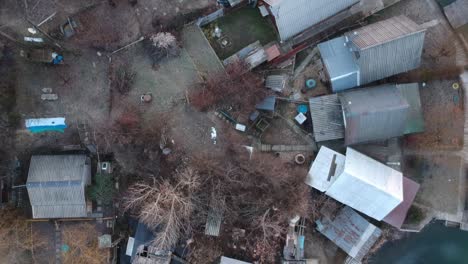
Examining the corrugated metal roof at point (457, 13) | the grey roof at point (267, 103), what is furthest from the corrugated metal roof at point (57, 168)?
the corrugated metal roof at point (457, 13)

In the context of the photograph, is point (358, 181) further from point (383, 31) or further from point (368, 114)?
point (383, 31)

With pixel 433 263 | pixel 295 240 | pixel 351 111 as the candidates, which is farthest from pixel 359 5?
pixel 433 263

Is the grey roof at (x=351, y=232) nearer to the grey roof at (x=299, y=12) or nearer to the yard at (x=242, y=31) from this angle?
the grey roof at (x=299, y=12)

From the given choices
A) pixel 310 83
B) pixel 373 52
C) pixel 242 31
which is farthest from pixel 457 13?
pixel 242 31

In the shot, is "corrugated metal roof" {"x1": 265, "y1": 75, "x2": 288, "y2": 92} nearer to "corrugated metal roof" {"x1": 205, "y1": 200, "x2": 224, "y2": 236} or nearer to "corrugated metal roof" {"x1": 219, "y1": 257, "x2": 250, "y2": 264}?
"corrugated metal roof" {"x1": 205, "y1": 200, "x2": 224, "y2": 236}

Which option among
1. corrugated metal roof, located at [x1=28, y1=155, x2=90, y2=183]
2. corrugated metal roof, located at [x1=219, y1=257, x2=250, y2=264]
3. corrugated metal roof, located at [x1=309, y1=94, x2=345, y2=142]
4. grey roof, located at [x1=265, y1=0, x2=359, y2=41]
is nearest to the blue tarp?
corrugated metal roof, located at [x1=28, y1=155, x2=90, y2=183]

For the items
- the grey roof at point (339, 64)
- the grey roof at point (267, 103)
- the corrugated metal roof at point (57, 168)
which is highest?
the grey roof at point (339, 64)

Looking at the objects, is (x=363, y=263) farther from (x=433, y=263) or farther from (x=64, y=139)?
(x=64, y=139)

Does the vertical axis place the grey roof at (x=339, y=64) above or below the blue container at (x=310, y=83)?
above
